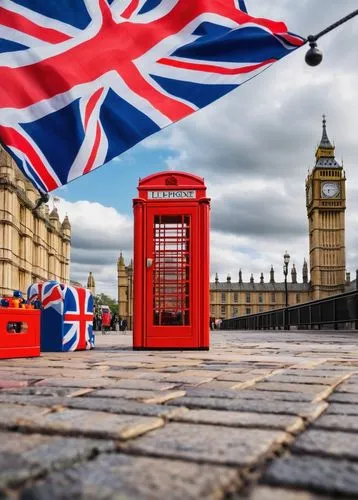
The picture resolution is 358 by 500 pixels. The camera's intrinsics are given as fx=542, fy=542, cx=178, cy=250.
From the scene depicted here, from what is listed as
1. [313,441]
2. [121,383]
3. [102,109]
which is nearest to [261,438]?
[313,441]

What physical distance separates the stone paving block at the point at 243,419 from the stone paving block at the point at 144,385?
82 cm

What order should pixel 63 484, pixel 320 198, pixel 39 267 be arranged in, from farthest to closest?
pixel 320 198 < pixel 39 267 < pixel 63 484

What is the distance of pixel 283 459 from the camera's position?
1.49m

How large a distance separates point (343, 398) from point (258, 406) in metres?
0.58

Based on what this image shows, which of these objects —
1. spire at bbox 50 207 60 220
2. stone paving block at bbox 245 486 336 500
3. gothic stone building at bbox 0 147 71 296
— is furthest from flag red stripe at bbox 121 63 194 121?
spire at bbox 50 207 60 220

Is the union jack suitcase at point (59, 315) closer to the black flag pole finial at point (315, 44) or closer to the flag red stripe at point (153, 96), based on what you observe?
the flag red stripe at point (153, 96)

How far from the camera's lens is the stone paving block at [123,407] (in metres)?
2.22

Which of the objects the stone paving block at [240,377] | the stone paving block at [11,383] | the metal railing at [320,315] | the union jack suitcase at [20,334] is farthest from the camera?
the metal railing at [320,315]

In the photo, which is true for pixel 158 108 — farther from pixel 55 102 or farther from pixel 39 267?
pixel 39 267

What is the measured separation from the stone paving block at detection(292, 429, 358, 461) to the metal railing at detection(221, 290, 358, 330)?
495 inches

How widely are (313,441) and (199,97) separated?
358cm

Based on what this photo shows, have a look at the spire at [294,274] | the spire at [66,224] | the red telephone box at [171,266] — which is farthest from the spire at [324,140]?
the red telephone box at [171,266]

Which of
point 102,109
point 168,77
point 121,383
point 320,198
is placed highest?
point 320,198

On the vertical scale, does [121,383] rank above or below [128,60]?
below
